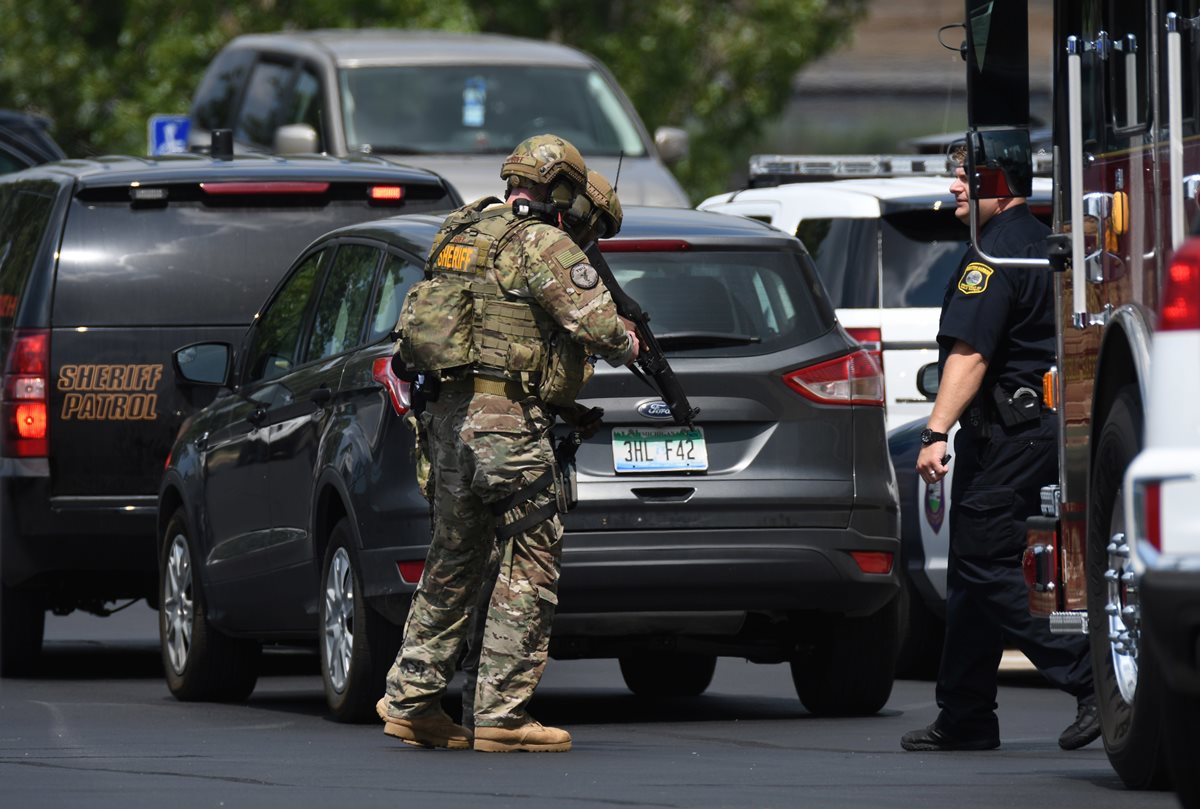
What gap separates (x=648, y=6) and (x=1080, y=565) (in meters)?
21.5

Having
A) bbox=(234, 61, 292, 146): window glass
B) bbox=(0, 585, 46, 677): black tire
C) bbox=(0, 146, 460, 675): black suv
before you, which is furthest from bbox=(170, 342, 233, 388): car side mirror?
→ bbox=(234, 61, 292, 146): window glass

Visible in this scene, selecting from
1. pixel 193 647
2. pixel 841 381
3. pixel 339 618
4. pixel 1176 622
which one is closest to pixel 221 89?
pixel 193 647

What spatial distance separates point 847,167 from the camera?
15031 millimetres

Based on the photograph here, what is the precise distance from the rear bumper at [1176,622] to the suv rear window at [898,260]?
7.12m

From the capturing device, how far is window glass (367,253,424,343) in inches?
375

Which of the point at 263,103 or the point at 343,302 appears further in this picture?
the point at 263,103

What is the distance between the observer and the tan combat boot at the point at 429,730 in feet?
28.5

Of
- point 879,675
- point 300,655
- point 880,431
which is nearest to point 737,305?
point 880,431

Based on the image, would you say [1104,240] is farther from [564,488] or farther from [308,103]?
[308,103]

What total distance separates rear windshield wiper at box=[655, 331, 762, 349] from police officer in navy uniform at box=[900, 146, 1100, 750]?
2.99 feet

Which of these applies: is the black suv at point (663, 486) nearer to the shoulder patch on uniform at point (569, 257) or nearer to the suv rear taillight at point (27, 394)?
the shoulder patch on uniform at point (569, 257)

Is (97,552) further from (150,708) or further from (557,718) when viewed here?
(557,718)

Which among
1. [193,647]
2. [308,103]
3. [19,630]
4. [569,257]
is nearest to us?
[569,257]

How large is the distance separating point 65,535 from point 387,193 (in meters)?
1.90
